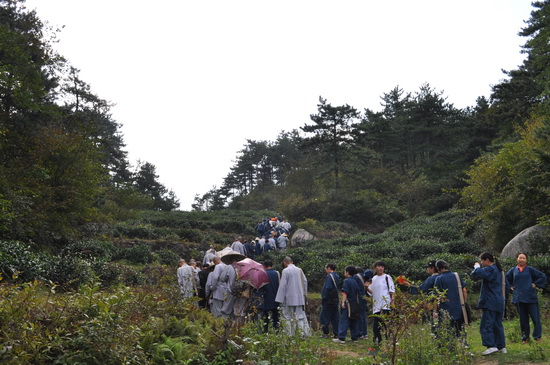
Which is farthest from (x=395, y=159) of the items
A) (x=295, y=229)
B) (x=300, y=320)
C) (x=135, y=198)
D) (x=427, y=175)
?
(x=300, y=320)

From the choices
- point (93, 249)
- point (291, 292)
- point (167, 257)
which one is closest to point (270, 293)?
point (291, 292)

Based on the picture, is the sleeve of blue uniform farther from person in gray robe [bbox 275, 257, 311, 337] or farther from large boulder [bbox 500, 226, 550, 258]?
large boulder [bbox 500, 226, 550, 258]

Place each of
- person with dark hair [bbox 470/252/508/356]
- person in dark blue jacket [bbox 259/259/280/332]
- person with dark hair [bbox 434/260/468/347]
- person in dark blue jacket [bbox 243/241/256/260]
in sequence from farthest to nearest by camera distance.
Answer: person in dark blue jacket [bbox 243/241/256/260] < person in dark blue jacket [bbox 259/259/280/332] < person with dark hair [bbox 434/260/468/347] < person with dark hair [bbox 470/252/508/356]

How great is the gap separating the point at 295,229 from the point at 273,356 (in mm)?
28696

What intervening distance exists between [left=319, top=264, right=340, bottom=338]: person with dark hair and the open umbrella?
1.39m

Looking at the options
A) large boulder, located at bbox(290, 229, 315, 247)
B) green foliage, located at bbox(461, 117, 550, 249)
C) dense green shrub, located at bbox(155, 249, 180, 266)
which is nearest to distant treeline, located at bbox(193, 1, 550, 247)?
green foliage, located at bbox(461, 117, 550, 249)

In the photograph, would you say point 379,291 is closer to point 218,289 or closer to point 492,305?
point 492,305

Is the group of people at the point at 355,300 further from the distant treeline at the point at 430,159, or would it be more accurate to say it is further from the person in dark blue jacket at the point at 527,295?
the distant treeline at the point at 430,159

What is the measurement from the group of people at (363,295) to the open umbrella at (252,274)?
15cm

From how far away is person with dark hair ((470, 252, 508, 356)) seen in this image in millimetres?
7816

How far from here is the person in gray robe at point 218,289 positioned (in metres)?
11.4

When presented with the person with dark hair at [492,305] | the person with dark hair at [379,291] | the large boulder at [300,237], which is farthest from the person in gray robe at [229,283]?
the large boulder at [300,237]

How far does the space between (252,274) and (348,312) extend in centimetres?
231

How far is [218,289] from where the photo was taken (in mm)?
11484
